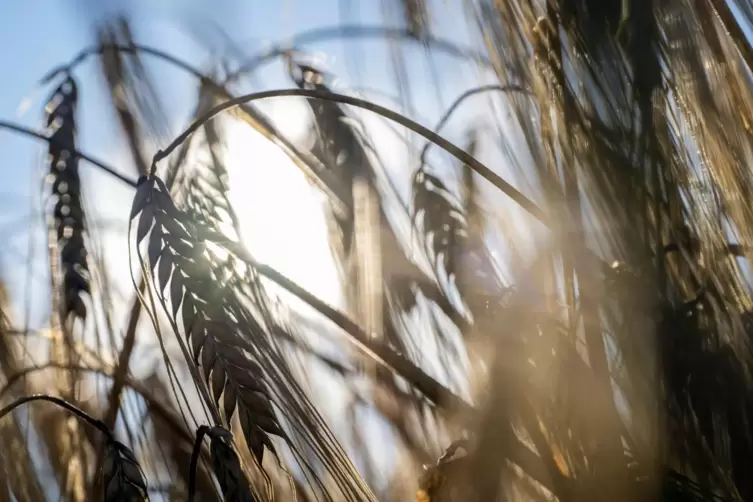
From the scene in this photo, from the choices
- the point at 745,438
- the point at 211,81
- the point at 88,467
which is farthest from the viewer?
the point at 211,81

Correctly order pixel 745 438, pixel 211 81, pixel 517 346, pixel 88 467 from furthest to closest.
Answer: pixel 211 81 < pixel 88 467 < pixel 517 346 < pixel 745 438

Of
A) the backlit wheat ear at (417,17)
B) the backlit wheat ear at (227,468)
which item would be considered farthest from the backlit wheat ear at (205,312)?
the backlit wheat ear at (417,17)

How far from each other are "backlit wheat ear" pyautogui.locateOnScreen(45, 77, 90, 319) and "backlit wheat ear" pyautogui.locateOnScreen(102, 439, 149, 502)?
0.55ft

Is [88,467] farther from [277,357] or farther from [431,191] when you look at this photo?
[431,191]

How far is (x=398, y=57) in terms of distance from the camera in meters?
0.81

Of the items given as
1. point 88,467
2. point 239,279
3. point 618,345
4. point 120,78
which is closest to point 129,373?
point 88,467

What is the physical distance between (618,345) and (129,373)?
0.55 meters

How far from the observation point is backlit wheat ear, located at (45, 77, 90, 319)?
26.5 inches

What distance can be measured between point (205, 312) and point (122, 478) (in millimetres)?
138

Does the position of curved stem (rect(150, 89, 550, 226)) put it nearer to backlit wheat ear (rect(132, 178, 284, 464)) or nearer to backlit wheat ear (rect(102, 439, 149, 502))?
backlit wheat ear (rect(132, 178, 284, 464))

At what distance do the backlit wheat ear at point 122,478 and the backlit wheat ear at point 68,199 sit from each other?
0.17 m

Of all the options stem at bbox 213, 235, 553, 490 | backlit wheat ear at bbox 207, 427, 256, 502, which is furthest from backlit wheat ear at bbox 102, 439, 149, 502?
stem at bbox 213, 235, 553, 490

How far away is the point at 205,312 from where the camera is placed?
1.93ft

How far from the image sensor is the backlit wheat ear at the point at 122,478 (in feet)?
1.75
